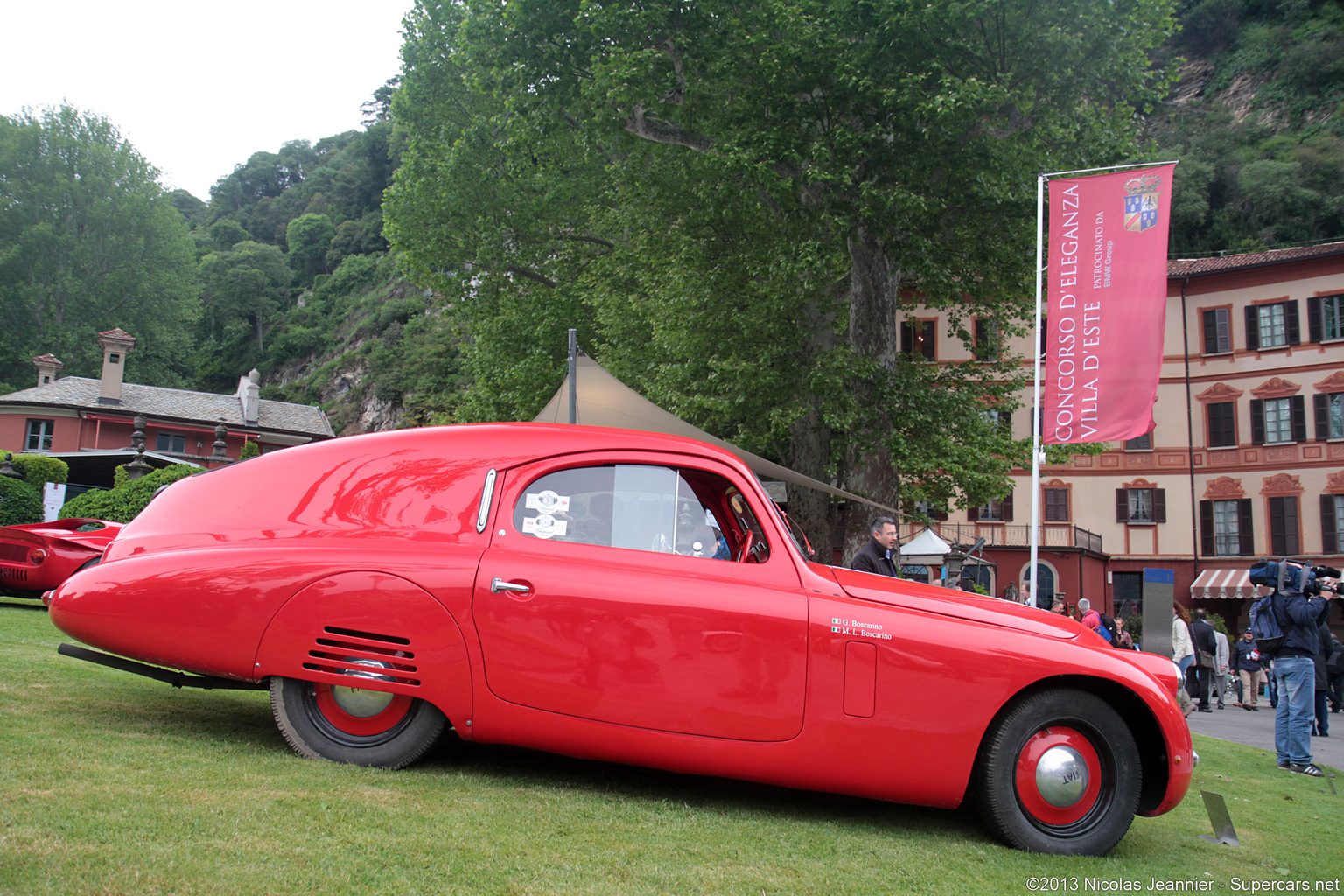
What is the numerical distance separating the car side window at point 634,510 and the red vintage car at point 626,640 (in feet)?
0.03

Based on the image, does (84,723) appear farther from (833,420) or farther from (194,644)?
Result: (833,420)

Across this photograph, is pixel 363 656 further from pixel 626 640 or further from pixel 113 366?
pixel 113 366

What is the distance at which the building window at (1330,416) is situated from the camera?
35.2 meters

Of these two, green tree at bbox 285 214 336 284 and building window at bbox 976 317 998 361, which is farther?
green tree at bbox 285 214 336 284

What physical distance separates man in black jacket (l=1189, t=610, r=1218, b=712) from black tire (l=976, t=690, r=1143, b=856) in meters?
13.5

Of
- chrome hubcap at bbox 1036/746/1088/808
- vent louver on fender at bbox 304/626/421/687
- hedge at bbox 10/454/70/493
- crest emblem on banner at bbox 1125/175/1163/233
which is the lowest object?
chrome hubcap at bbox 1036/746/1088/808

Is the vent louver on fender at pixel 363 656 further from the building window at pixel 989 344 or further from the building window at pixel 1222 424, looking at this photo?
the building window at pixel 1222 424

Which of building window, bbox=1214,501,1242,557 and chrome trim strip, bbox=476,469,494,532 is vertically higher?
building window, bbox=1214,501,1242,557

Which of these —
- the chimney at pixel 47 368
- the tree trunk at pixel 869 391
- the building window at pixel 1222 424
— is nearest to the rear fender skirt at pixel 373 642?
the tree trunk at pixel 869 391

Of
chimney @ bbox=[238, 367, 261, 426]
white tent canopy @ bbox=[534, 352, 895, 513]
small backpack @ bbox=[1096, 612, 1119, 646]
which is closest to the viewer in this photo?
white tent canopy @ bbox=[534, 352, 895, 513]

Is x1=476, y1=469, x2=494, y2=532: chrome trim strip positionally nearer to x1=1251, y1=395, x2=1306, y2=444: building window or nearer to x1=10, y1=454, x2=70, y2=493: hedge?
x1=10, y1=454, x2=70, y2=493: hedge

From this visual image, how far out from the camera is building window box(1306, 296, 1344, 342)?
3534 centimetres

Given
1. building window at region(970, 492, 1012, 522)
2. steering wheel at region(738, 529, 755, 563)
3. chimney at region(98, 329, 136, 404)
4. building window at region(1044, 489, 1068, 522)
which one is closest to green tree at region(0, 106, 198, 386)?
chimney at region(98, 329, 136, 404)

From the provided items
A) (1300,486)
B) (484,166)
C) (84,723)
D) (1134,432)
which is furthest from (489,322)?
(1300,486)
